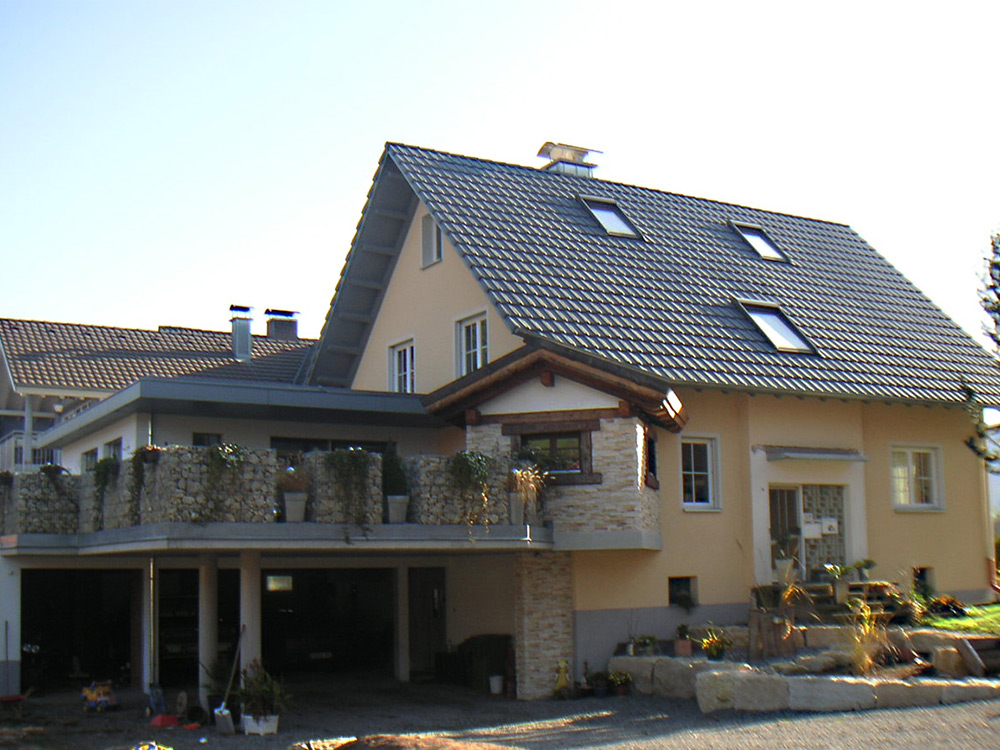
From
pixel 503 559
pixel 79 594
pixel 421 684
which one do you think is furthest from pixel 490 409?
pixel 79 594

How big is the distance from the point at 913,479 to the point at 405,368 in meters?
10.3

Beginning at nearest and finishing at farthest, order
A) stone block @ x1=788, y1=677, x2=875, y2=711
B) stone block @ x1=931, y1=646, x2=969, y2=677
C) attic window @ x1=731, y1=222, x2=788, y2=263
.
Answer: stone block @ x1=788, y1=677, x2=875, y2=711, stone block @ x1=931, y1=646, x2=969, y2=677, attic window @ x1=731, y1=222, x2=788, y2=263

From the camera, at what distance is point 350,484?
17.1 metres

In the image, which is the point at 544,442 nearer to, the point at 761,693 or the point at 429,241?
the point at 761,693

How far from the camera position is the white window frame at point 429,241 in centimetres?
2456

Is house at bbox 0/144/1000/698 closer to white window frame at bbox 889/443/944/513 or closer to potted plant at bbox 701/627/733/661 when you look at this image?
white window frame at bbox 889/443/944/513

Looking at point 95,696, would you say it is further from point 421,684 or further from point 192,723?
point 421,684

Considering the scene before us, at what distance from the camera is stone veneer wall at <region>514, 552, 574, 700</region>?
19.5m

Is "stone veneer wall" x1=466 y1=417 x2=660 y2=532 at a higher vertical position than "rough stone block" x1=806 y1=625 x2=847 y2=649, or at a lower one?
higher

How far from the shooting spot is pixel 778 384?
69.7ft

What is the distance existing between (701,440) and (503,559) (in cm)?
402

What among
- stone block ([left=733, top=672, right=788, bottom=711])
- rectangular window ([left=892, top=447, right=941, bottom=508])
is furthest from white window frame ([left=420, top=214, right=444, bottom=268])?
stone block ([left=733, top=672, right=788, bottom=711])

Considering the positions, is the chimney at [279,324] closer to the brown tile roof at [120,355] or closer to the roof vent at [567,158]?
the brown tile roof at [120,355]

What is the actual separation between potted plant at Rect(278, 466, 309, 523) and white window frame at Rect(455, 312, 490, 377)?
5906 millimetres
